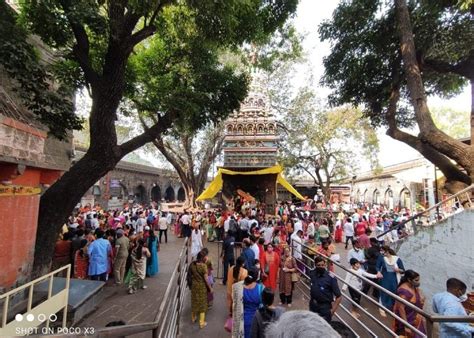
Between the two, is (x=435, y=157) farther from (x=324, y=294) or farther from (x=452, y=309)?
(x=324, y=294)

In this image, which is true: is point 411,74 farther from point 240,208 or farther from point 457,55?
point 240,208

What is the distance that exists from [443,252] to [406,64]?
5.65 metres

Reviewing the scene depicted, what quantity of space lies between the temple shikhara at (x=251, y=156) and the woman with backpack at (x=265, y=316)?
41.5 feet

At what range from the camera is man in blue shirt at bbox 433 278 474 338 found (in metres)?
3.30

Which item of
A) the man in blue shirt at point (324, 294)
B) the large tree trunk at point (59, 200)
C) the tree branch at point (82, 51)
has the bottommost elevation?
the man in blue shirt at point (324, 294)

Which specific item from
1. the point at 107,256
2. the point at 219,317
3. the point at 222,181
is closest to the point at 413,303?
the point at 219,317

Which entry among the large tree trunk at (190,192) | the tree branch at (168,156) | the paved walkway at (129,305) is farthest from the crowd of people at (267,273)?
the large tree trunk at (190,192)

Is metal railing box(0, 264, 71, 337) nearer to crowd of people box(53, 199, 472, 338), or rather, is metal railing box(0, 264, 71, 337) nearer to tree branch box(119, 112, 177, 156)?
crowd of people box(53, 199, 472, 338)

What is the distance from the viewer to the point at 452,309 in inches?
137

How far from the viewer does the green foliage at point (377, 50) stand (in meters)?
9.11

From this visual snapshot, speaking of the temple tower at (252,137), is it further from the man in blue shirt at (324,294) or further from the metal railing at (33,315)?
the metal railing at (33,315)

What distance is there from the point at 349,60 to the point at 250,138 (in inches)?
293

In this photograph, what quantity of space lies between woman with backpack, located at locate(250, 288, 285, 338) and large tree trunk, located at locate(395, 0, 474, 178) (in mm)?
7250

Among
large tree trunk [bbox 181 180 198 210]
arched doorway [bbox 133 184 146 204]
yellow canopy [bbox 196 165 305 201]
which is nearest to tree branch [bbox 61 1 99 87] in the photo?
yellow canopy [bbox 196 165 305 201]
